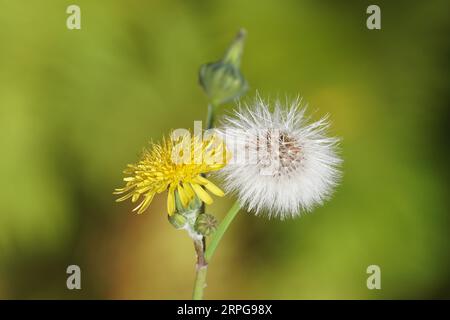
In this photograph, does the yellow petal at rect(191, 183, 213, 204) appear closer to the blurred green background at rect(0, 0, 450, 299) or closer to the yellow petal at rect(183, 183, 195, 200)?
the yellow petal at rect(183, 183, 195, 200)

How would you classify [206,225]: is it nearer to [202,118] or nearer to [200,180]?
[200,180]

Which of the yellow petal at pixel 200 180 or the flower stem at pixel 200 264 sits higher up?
the yellow petal at pixel 200 180

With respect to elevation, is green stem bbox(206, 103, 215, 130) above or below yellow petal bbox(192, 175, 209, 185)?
above

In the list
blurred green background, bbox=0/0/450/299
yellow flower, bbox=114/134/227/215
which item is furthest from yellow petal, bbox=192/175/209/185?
blurred green background, bbox=0/0/450/299

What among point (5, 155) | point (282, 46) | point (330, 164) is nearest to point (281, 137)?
point (330, 164)

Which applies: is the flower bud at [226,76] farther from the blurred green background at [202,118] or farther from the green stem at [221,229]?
the blurred green background at [202,118]

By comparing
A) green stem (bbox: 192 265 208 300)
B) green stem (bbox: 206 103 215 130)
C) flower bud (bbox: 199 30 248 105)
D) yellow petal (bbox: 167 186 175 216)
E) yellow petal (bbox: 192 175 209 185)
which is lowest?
green stem (bbox: 192 265 208 300)

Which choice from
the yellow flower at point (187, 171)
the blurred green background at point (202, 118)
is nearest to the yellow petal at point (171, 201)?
the yellow flower at point (187, 171)

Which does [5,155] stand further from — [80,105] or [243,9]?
[243,9]
